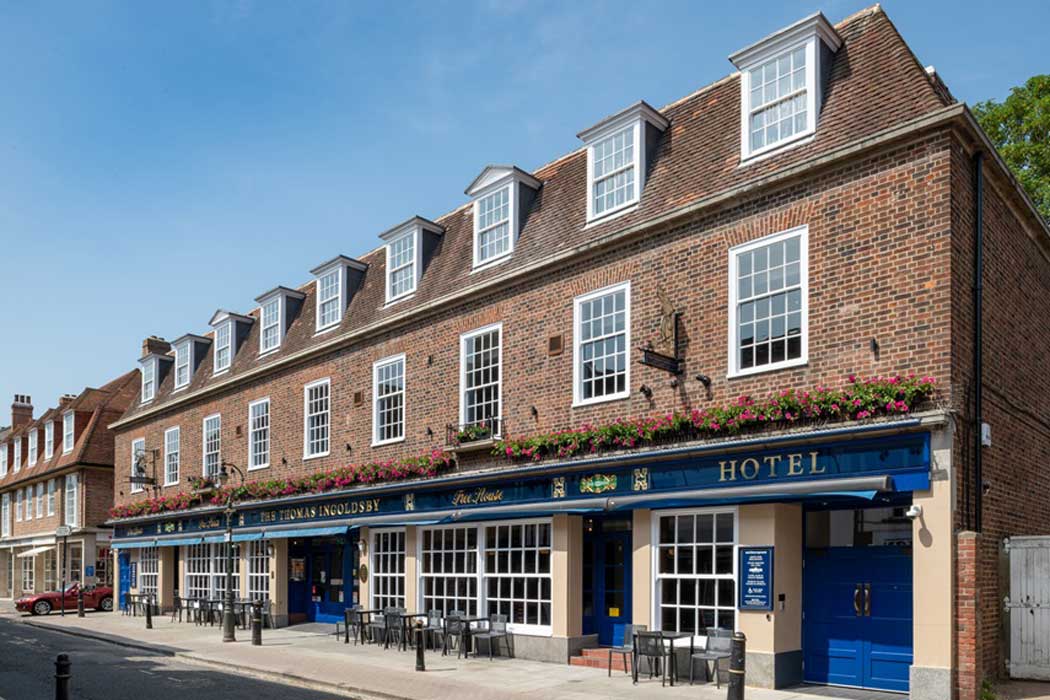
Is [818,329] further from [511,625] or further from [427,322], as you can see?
[427,322]

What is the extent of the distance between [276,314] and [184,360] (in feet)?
24.4

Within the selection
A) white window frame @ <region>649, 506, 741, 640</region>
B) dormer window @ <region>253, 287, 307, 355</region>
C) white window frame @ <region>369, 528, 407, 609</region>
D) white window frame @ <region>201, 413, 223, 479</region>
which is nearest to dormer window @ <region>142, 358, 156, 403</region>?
white window frame @ <region>201, 413, 223, 479</region>

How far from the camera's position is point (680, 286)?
16.3 metres

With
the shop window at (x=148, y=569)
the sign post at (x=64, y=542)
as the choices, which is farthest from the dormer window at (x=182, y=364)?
the sign post at (x=64, y=542)

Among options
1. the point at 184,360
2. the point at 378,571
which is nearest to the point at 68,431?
the point at 184,360

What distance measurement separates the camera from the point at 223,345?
31.4m

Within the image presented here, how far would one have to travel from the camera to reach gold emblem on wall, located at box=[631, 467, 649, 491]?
639 inches

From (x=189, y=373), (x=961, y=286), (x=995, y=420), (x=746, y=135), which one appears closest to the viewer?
(x=961, y=286)

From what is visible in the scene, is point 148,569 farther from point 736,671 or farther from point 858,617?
point 736,671

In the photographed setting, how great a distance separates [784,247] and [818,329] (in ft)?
4.86

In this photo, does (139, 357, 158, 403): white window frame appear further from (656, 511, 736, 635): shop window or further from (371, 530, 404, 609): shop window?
(656, 511, 736, 635): shop window

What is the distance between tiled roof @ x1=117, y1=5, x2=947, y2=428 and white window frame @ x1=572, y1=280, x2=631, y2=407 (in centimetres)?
102

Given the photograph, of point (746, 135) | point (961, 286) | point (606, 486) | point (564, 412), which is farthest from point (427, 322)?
point (961, 286)

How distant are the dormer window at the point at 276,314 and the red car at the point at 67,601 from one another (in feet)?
46.9
